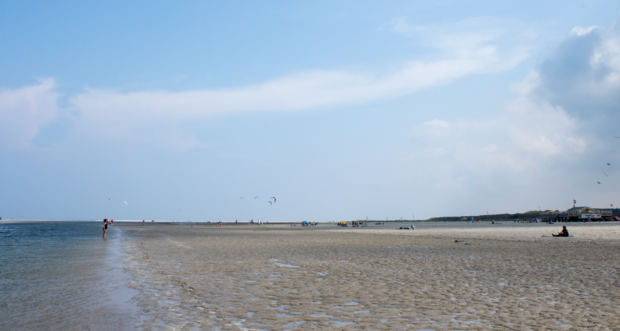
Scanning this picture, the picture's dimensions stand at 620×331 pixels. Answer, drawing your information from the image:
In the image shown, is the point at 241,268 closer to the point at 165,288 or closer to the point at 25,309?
the point at 165,288

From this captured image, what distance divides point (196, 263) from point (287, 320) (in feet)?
36.3

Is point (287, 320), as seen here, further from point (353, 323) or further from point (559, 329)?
point (559, 329)

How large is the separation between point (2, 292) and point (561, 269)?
18862 millimetres

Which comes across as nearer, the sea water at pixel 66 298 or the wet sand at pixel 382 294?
the wet sand at pixel 382 294

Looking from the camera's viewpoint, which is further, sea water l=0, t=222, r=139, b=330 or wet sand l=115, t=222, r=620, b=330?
sea water l=0, t=222, r=139, b=330

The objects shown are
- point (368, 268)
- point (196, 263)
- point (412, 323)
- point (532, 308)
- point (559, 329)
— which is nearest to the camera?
point (559, 329)

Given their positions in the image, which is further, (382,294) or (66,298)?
(382,294)

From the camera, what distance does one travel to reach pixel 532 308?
344 inches

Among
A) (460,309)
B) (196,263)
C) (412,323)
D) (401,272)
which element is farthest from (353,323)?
(196,263)

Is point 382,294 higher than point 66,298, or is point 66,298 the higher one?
point 66,298

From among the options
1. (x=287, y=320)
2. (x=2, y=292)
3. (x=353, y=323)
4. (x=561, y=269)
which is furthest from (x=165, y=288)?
(x=561, y=269)

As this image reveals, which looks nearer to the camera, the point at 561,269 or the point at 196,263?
the point at 561,269

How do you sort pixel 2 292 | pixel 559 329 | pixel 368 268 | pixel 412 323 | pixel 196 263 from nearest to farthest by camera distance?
pixel 559 329
pixel 412 323
pixel 2 292
pixel 368 268
pixel 196 263

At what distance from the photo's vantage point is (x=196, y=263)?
17953 mm
